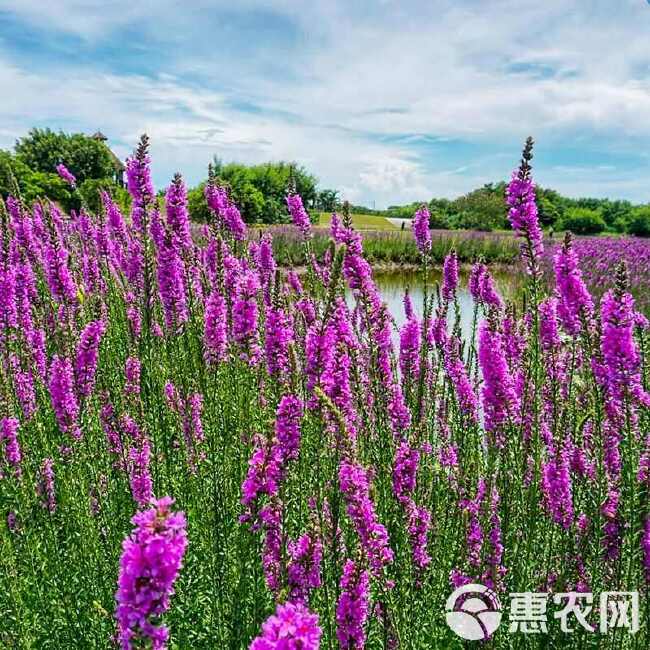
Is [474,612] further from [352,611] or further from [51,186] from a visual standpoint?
[51,186]

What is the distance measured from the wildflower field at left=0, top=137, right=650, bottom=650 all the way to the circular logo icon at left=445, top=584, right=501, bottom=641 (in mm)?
59

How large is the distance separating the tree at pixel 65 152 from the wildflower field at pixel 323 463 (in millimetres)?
52656

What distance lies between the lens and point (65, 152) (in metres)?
53.0

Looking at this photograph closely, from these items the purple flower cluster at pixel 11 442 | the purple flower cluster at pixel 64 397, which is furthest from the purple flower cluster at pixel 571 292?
the purple flower cluster at pixel 11 442

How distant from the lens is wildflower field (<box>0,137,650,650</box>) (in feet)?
8.21

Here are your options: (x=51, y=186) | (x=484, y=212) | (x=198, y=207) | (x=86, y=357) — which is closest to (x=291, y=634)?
(x=86, y=357)

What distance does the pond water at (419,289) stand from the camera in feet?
43.0

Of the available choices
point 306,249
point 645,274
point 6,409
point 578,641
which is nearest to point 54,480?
point 6,409

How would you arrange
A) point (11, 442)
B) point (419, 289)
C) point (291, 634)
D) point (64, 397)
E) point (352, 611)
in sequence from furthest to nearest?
point (419, 289) → point (11, 442) → point (64, 397) → point (352, 611) → point (291, 634)

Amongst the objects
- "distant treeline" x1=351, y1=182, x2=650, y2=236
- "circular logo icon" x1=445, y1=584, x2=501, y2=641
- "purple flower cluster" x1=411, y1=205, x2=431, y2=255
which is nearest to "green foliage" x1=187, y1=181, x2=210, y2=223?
"purple flower cluster" x1=411, y1=205, x2=431, y2=255

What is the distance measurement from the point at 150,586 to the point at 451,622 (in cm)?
208

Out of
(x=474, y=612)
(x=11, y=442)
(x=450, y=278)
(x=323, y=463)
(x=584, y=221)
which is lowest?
(x=474, y=612)

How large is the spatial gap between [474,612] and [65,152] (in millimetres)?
57477

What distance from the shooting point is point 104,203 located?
679cm
